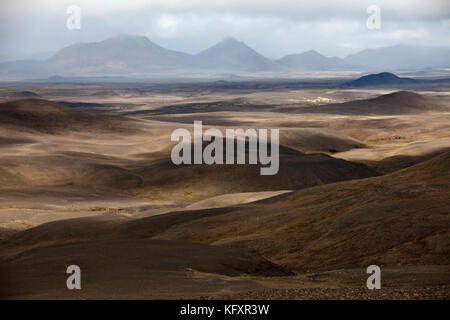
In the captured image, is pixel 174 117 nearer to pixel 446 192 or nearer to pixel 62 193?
pixel 62 193

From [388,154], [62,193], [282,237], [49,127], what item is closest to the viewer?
[282,237]

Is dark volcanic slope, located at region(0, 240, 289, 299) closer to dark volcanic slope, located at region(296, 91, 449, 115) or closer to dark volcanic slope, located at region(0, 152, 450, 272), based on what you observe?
dark volcanic slope, located at region(0, 152, 450, 272)

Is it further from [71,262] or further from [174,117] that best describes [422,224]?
[174,117]

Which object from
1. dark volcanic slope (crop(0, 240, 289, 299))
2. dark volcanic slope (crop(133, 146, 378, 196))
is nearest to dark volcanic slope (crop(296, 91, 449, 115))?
Result: dark volcanic slope (crop(133, 146, 378, 196))

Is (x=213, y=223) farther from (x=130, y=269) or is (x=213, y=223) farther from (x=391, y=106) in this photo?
(x=391, y=106)

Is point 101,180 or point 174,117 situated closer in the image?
point 101,180

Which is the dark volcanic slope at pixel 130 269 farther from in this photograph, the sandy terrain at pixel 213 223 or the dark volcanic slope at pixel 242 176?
the dark volcanic slope at pixel 242 176
